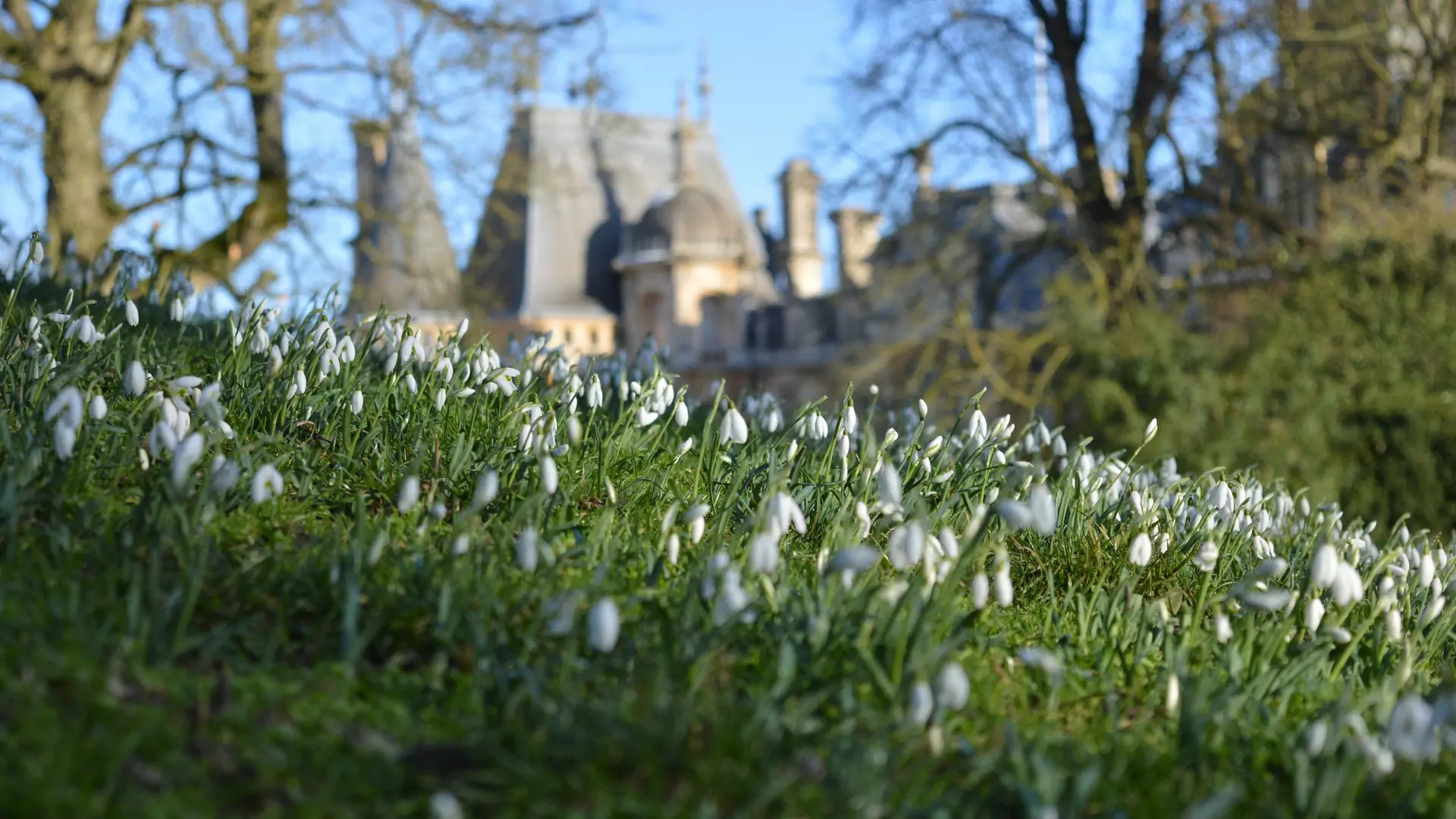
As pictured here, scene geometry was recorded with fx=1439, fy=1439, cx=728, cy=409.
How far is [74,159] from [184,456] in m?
10.2

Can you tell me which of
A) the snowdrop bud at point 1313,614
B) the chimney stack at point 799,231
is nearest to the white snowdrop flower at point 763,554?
the snowdrop bud at point 1313,614

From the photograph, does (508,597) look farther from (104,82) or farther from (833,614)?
(104,82)

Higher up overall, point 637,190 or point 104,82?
point 637,190

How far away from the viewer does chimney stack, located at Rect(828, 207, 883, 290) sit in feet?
62.7

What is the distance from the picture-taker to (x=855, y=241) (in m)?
23.0

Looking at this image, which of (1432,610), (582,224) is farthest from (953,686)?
(582,224)

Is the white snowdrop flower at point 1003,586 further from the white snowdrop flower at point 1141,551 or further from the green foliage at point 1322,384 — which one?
the green foliage at point 1322,384

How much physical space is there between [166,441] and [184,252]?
36.8 ft

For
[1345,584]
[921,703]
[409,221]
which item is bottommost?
[921,703]

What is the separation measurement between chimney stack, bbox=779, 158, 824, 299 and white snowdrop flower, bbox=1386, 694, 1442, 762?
202 feet

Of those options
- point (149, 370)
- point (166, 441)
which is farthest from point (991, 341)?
point (166, 441)

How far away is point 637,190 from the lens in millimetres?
60875

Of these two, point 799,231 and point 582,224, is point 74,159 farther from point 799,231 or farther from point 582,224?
point 799,231

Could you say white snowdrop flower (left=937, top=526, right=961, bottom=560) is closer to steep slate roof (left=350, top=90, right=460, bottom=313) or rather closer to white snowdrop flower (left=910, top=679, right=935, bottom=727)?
white snowdrop flower (left=910, top=679, right=935, bottom=727)
